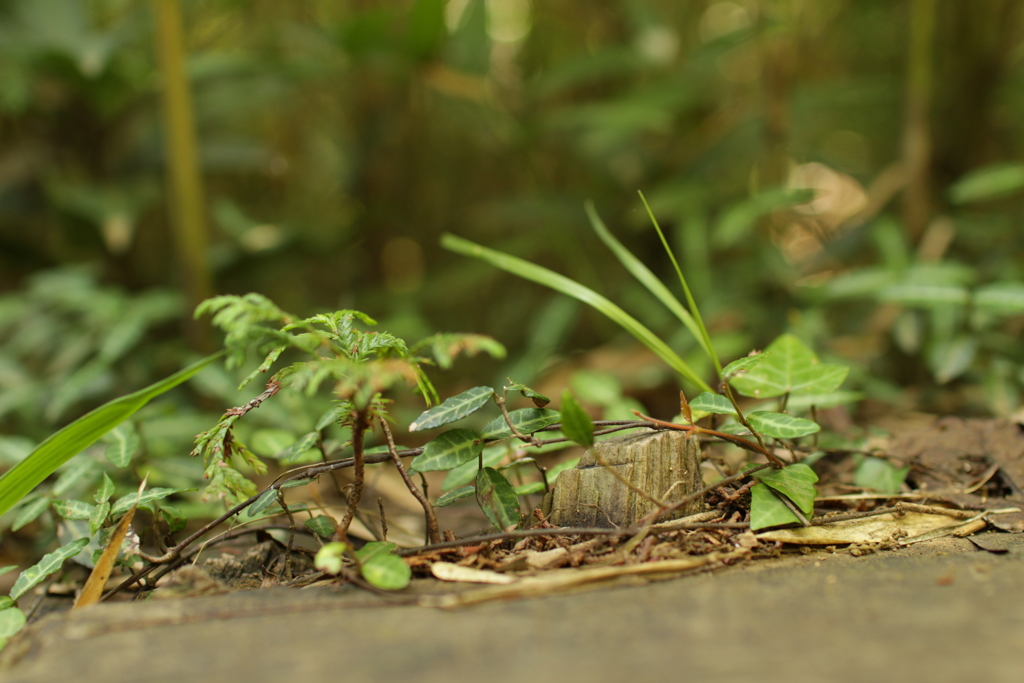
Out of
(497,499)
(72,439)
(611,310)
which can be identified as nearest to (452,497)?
(497,499)

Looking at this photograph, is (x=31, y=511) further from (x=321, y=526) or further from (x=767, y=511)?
(x=767, y=511)

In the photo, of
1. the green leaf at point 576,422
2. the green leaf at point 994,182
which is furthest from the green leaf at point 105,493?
the green leaf at point 994,182

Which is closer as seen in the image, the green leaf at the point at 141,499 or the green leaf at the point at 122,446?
the green leaf at the point at 141,499

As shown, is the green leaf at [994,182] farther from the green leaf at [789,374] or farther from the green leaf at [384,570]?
the green leaf at [384,570]

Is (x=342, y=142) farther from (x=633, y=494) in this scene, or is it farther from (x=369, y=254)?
(x=633, y=494)

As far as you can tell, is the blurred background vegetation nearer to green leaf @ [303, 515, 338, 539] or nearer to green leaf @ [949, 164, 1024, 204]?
green leaf @ [949, 164, 1024, 204]

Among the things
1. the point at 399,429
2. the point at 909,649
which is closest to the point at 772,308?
the point at 399,429
